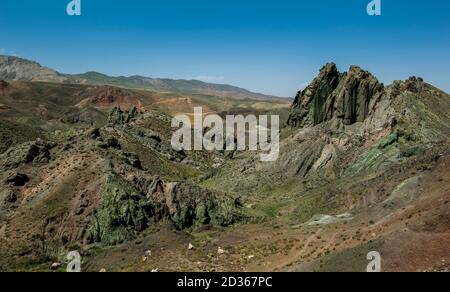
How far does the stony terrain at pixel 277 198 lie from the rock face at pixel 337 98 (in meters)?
0.19

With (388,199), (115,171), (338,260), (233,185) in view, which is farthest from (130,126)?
(338,260)

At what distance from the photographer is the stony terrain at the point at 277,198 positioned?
35281 mm

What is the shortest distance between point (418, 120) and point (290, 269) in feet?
124

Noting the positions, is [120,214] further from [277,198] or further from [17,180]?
[277,198]

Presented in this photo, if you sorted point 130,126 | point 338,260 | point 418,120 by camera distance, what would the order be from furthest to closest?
1. point 130,126
2. point 418,120
3. point 338,260

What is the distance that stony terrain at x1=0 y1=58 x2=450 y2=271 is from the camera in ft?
116

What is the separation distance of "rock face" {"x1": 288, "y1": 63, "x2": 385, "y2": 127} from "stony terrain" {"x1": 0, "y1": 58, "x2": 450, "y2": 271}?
7.4 inches

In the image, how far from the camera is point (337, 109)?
241 ft

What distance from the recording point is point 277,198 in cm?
6400

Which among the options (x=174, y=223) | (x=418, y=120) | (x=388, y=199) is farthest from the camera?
(x=418, y=120)

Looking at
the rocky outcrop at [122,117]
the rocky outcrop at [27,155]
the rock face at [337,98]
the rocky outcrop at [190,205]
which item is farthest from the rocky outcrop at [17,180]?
the rocky outcrop at [122,117]

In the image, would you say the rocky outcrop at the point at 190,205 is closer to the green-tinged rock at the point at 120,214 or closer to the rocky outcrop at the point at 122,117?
the green-tinged rock at the point at 120,214

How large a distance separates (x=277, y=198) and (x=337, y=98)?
1884cm

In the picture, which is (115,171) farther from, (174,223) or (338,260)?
(338,260)
